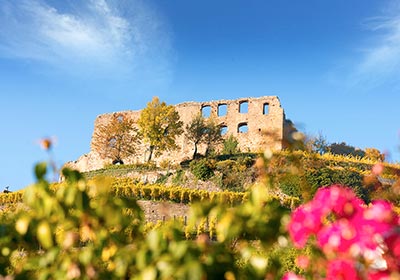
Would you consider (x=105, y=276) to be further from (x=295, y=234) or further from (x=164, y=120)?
(x=164, y=120)

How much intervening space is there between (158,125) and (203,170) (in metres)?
8.53

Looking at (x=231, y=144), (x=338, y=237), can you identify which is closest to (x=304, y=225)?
(x=338, y=237)

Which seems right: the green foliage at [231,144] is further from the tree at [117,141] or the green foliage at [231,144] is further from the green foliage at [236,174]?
the green foliage at [236,174]

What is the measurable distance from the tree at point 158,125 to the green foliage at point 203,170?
7.30m

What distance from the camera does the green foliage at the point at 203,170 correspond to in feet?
Result: 77.6

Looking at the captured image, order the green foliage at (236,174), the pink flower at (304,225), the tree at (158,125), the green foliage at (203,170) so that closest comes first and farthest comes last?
1. the pink flower at (304,225)
2. the green foliage at (236,174)
3. the green foliage at (203,170)
4. the tree at (158,125)

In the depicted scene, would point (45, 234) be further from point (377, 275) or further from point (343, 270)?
point (377, 275)

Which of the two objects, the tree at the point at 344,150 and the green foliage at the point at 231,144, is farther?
the tree at the point at 344,150

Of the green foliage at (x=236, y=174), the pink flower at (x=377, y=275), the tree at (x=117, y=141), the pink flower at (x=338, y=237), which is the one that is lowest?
the pink flower at (x=377, y=275)

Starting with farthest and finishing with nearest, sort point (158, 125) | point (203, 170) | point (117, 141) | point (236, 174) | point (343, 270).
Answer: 1. point (117, 141)
2. point (158, 125)
3. point (203, 170)
4. point (236, 174)
5. point (343, 270)

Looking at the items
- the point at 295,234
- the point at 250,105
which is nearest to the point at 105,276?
the point at 295,234

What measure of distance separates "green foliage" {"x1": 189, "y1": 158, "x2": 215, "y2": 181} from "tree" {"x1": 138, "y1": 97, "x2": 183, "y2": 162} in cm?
730

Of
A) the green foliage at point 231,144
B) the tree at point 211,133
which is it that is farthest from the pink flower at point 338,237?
the green foliage at point 231,144

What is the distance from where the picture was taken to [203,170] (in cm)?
2370
